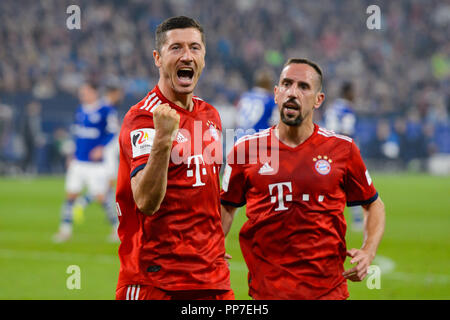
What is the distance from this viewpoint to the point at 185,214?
12.5 ft

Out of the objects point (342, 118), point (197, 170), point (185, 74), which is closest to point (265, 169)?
point (197, 170)

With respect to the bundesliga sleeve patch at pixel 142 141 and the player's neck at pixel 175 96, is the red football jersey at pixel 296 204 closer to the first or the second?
the player's neck at pixel 175 96

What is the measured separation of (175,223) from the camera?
12.5 feet

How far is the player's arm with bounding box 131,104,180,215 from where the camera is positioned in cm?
338

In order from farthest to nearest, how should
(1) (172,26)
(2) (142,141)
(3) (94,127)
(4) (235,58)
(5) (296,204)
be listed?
(4) (235,58), (3) (94,127), (5) (296,204), (1) (172,26), (2) (142,141)

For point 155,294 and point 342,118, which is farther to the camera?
point 342,118

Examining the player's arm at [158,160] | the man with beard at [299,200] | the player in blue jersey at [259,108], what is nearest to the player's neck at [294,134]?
the man with beard at [299,200]

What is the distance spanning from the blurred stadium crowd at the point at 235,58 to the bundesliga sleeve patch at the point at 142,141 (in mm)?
19930

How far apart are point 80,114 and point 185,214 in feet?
24.9

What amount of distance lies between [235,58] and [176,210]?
27.6 meters

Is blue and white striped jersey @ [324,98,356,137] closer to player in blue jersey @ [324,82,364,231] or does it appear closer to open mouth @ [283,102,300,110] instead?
player in blue jersey @ [324,82,364,231]

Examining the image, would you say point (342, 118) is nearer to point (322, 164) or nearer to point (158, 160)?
point (322, 164)
